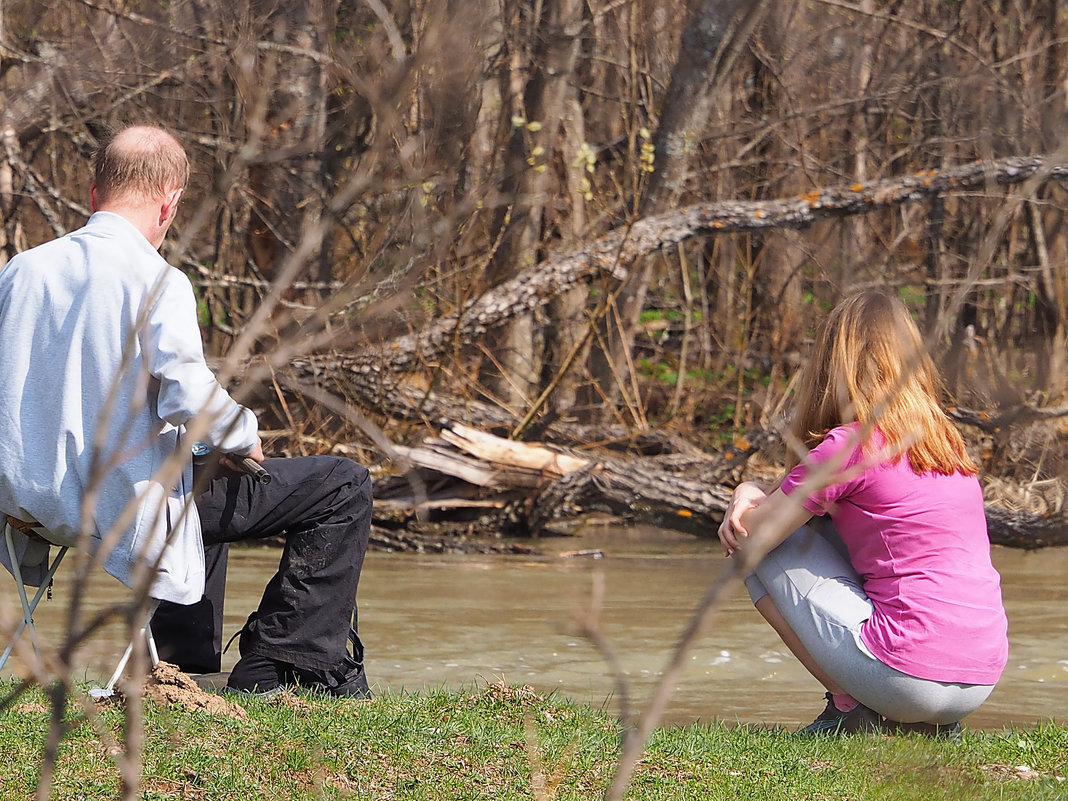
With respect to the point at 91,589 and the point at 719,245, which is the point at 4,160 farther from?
the point at 719,245

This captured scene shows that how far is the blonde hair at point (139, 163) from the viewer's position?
11.7 ft

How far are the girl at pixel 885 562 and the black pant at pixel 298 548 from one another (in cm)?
119

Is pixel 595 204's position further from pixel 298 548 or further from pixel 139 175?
pixel 139 175

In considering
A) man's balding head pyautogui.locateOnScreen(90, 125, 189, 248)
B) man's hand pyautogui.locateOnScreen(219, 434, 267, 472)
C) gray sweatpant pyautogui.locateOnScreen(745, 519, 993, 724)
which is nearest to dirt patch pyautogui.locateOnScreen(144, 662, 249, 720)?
man's hand pyautogui.locateOnScreen(219, 434, 267, 472)

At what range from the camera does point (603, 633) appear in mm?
5840

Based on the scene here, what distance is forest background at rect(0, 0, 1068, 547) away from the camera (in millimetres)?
9039

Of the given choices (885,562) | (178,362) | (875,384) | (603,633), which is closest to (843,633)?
(885,562)

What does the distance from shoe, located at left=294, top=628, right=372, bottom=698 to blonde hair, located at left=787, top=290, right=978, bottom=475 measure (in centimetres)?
156

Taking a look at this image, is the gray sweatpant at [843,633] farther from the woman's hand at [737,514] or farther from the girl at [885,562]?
the woman's hand at [737,514]

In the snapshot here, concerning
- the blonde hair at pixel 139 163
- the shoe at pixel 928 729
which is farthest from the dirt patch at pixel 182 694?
the shoe at pixel 928 729

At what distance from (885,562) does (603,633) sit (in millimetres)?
2292

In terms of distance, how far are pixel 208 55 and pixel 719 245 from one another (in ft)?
18.8

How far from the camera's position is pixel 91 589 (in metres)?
6.84

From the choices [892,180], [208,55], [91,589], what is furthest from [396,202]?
[91,589]
